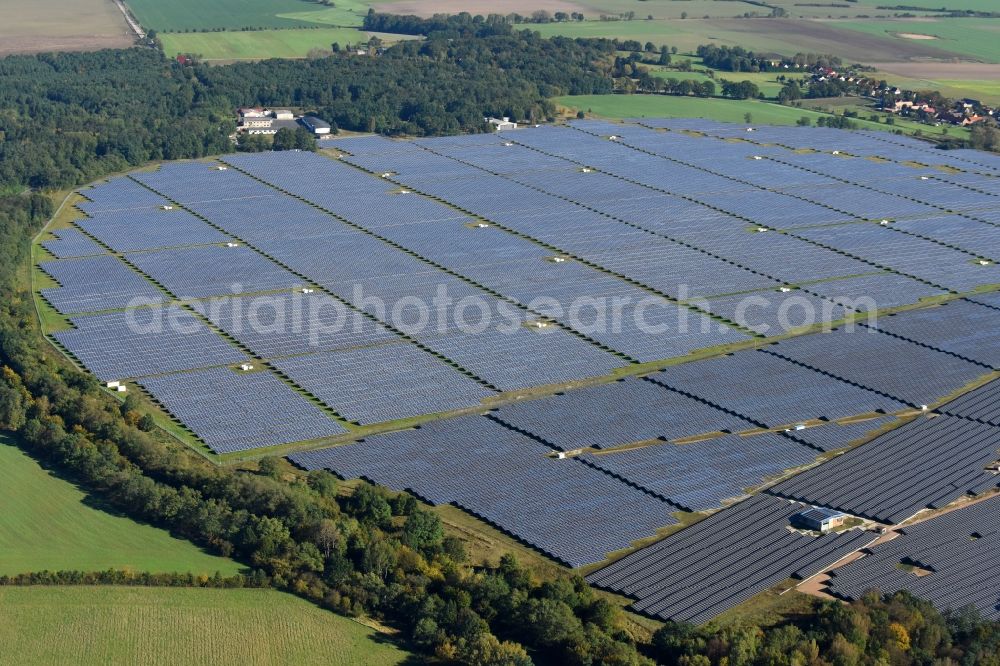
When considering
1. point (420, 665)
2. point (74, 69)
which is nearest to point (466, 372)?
point (420, 665)

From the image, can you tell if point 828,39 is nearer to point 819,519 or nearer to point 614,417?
point 614,417

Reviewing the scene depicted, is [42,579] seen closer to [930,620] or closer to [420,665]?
[420,665]

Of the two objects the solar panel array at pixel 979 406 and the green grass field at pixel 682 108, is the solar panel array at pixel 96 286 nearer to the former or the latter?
the solar panel array at pixel 979 406

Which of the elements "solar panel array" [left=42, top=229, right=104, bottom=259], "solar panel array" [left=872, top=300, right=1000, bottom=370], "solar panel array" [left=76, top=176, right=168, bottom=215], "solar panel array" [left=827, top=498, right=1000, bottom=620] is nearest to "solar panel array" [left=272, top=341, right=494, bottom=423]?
"solar panel array" [left=827, top=498, right=1000, bottom=620]

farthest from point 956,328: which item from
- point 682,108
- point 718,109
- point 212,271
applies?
point 682,108

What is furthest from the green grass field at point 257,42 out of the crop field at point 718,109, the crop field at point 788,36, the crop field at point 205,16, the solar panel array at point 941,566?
the solar panel array at point 941,566

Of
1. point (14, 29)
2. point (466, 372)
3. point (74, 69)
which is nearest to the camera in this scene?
point (466, 372)

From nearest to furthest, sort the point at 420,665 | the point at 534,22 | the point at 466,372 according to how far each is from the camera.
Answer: the point at 420,665, the point at 466,372, the point at 534,22
